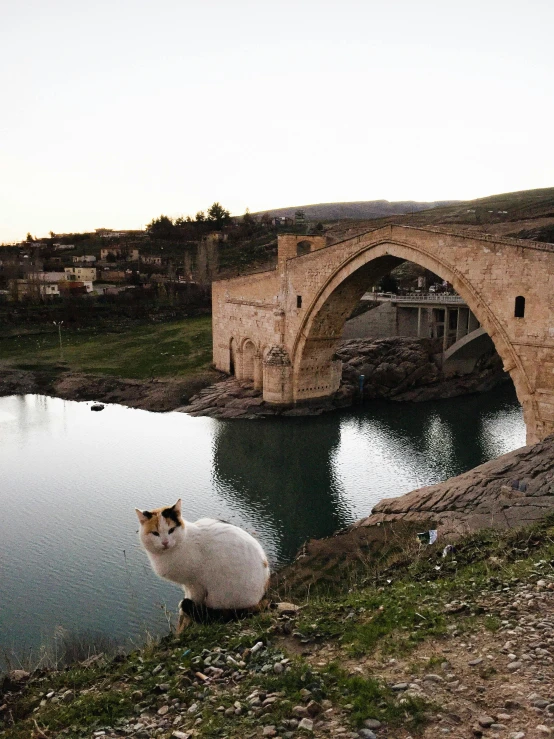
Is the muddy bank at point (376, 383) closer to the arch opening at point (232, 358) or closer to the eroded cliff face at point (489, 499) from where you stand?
the arch opening at point (232, 358)

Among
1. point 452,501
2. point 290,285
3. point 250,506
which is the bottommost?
point 250,506

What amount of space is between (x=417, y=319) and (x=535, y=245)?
49.0ft

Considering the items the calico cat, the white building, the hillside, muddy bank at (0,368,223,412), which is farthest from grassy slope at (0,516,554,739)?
the white building

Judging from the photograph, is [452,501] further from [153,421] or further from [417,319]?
[417,319]

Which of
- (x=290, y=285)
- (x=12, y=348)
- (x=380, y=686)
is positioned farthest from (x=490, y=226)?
(x=380, y=686)

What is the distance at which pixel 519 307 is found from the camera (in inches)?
634

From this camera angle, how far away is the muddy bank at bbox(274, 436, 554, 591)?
9445 millimetres

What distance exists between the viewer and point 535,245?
15438mm

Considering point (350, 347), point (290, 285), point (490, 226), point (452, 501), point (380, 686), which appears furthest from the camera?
point (490, 226)

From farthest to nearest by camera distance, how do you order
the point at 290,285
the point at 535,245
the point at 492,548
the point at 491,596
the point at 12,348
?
1. the point at 12,348
2. the point at 290,285
3. the point at 535,245
4. the point at 492,548
5. the point at 491,596

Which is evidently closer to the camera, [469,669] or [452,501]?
[469,669]

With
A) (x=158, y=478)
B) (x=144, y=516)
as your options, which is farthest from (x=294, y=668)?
(x=158, y=478)

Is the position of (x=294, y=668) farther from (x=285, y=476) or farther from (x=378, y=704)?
(x=285, y=476)

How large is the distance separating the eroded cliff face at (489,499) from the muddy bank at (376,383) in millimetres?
12348
